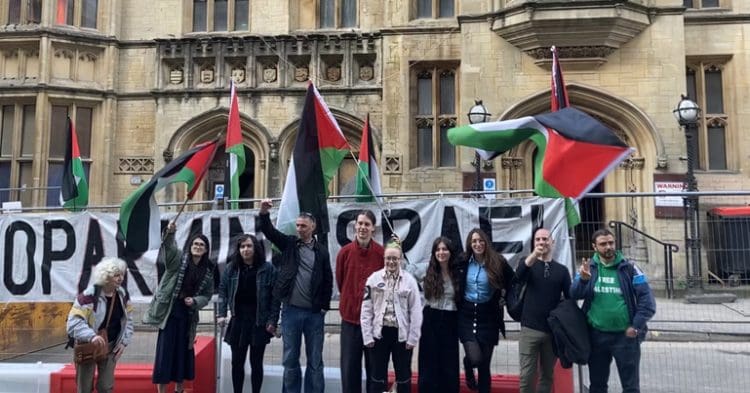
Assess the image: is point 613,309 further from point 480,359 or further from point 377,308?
point 377,308

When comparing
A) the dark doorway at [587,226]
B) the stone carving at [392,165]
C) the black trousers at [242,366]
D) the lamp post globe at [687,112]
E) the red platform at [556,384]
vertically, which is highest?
the lamp post globe at [687,112]

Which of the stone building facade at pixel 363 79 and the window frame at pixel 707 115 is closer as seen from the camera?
the stone building facade at pixel 363 79

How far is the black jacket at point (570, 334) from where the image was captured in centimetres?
500

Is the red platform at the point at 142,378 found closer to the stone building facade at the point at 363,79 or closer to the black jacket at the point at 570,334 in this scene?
the black jacket at the point at 570,334

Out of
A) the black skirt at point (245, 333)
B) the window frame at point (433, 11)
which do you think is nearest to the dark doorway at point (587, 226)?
the black skirt at point (245, 333)

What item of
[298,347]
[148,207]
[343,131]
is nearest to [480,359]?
[298,347]

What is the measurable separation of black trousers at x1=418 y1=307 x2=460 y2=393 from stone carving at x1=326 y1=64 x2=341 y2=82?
39.7ft

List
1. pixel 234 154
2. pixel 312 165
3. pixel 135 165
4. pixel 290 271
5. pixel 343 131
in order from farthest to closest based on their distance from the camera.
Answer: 1. pixel 135 165
2. pixel 343 131
3. pixel 234 154
4. pixel 312 165
5. pixel 290 271

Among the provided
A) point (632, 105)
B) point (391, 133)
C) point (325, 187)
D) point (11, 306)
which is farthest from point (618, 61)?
point (11, 306)

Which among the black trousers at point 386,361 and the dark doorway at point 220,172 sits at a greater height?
the dark doorway at point 220,172

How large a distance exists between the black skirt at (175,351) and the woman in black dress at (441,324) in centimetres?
226

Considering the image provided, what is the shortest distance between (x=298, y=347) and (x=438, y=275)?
4.83ft

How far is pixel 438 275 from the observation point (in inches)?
211

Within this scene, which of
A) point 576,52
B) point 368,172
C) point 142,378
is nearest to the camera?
point 142,378
